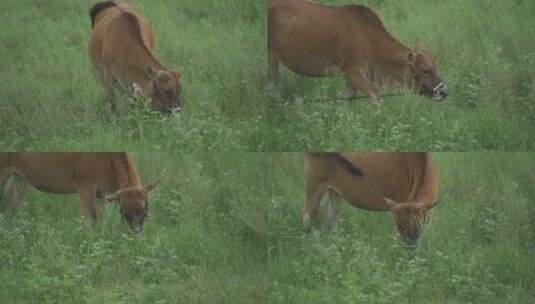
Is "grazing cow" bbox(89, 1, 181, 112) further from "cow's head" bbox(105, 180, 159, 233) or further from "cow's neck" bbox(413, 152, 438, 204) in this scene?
"cow's neck" bbox(413, 152, 438, 204)

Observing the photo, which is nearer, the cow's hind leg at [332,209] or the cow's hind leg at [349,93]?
the cow's hind leg at [349,93]

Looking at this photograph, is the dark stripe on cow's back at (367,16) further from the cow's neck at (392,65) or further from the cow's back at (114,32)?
the cow's back at (114,32)

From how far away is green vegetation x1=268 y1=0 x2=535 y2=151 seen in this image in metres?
5.57

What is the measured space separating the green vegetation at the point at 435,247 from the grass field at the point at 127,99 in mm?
344

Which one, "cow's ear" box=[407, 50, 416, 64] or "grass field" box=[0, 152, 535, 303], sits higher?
"cow's ear" box=[407, 50, 416, 64]

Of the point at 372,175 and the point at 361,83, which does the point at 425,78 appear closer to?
the point at 361,83

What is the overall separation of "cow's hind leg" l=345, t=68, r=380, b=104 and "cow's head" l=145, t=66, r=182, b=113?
86 cm

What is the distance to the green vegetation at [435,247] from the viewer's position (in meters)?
5.56

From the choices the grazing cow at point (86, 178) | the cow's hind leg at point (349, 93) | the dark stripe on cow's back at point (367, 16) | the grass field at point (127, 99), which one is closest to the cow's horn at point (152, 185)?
the grazing cow at point (86, 178)

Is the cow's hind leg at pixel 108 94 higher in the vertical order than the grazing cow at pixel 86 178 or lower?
higher

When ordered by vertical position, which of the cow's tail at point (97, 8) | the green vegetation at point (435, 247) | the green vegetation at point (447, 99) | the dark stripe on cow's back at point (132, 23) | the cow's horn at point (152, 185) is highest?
the cow's tail at point (97, 8)

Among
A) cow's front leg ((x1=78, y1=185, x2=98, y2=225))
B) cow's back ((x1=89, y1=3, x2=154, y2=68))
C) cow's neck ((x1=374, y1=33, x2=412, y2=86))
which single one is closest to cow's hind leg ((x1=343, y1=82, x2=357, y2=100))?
cow's neck ((x1=374, y1=33, x2=412, y2=86))

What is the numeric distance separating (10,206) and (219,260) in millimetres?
1083

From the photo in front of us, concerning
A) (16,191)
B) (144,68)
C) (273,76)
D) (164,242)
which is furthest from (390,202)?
(16,191)
